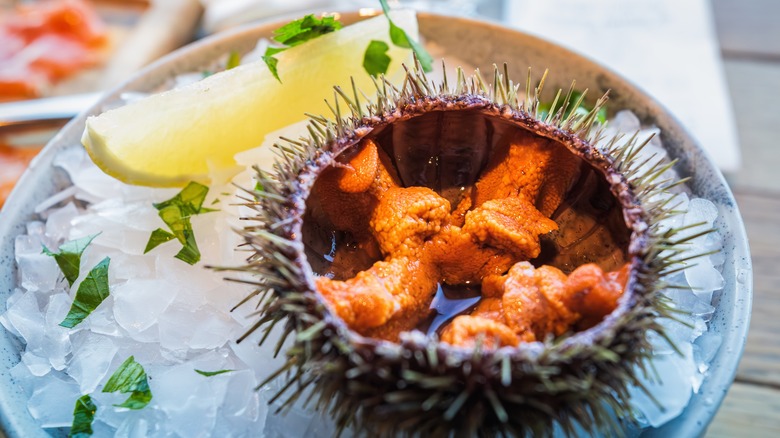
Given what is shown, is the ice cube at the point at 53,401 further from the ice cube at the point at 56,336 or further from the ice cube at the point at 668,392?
the ice cube at the point at 668,392

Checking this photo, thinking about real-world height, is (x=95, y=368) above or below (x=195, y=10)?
below

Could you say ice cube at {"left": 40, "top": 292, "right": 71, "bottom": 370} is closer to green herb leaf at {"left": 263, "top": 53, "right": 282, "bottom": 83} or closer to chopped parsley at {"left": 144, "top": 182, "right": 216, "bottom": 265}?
chopped parsley at {"left": 144, "top": 182, "right": 216, "bottom": 265}

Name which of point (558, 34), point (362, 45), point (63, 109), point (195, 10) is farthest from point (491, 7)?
point (63, 109)

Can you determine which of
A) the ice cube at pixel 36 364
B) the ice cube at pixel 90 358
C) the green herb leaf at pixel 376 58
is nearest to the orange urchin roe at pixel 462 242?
the green herb leaf at pixel 376 58

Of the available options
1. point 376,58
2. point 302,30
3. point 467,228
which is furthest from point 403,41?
point 467,228

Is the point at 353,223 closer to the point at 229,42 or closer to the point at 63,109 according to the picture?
the point at 229,42

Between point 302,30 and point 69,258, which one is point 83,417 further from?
point 302,30
